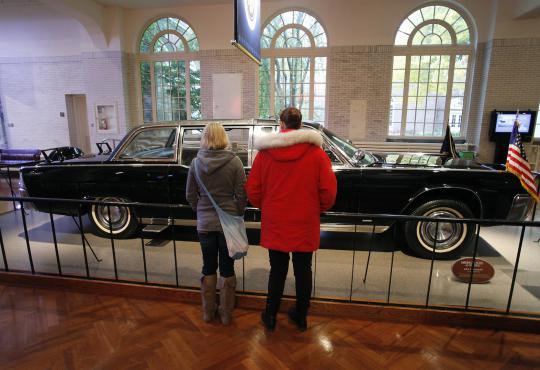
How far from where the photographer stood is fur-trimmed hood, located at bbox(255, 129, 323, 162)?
219 cm

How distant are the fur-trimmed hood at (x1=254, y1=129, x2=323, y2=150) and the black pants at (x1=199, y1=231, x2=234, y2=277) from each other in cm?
80

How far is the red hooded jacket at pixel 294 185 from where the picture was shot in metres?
2.21

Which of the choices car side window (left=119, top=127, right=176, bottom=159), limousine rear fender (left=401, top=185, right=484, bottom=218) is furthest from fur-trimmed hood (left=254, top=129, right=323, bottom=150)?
car side window (left=119, top=127, right=176, bottom=159)

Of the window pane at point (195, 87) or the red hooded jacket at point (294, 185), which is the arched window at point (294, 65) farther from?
the red hooded jacket at point (294, 185)

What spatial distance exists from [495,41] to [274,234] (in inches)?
405

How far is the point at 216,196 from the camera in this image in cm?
246

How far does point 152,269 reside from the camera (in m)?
3.74

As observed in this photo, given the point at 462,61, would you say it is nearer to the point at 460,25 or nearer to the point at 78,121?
the point at 460,25

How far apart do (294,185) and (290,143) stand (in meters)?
0.28

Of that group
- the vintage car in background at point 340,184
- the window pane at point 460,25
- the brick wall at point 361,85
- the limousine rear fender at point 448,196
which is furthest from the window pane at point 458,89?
the limousine rear fender at point 448,196

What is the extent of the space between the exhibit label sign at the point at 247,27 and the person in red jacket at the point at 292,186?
7.41ft

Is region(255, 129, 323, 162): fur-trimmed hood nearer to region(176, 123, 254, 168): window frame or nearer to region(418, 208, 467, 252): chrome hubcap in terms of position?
region(176, 123, 254, 168): window frame

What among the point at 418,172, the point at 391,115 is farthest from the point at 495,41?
the point at 418,172

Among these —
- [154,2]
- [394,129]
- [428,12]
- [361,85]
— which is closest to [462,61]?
[428,12]
